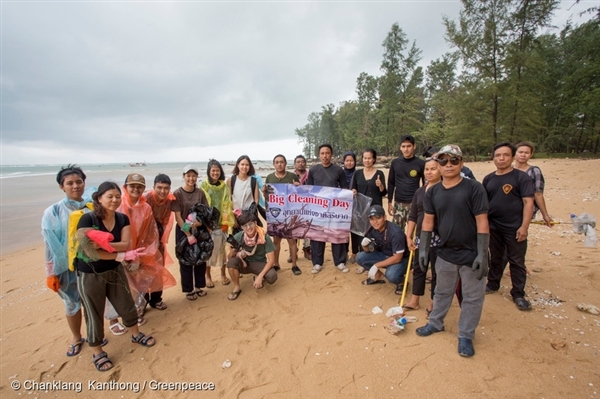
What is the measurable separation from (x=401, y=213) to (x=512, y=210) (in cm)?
158

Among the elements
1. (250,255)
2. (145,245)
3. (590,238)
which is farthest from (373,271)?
(145,245)

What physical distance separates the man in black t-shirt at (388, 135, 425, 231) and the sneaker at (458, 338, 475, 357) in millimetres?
2183

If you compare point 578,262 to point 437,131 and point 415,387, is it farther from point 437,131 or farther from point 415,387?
point 437,131

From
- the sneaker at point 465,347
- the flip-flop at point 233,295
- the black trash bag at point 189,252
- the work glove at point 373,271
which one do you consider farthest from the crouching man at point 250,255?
the sneaker at point 465,347

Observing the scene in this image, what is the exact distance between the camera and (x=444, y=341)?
9.36 feet

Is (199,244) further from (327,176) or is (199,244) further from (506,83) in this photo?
(506,83)

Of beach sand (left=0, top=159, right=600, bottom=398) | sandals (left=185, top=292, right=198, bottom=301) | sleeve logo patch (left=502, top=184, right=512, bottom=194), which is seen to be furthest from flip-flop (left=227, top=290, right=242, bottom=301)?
sleeve logo patch (left=502, top=184, right=512, bottom=194)

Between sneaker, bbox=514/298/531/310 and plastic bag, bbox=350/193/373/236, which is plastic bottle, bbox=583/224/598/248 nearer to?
sneaker, bbox=514/298/531/310

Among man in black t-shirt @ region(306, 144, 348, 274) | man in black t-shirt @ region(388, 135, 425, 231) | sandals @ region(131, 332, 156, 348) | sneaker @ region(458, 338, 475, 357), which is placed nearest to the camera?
sneaker @ region(458, 338, 475, 357)

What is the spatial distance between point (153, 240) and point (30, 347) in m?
2.07

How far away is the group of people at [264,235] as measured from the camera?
104 inches

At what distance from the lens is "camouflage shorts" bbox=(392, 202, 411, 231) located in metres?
4.56

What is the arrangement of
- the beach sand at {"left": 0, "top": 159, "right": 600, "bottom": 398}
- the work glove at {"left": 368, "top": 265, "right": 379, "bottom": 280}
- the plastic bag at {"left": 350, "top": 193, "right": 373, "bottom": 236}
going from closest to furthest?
the beach sand at {"left": 0, "top": 159, "right": 600, "bottom": 398} < the work glove at {"left": 368, "top": 265, "right": 379, "bottom": 280} < the plastic bag at {"left": 350, "top": 193, "right": 373, "bottom": 236}

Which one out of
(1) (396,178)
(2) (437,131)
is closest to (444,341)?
(1) (396,178)
